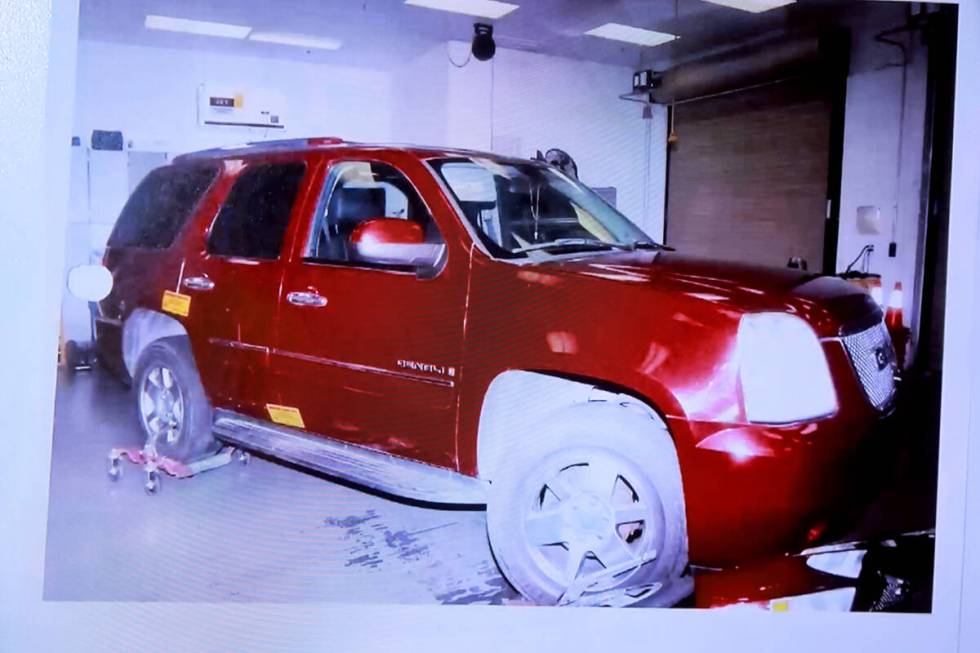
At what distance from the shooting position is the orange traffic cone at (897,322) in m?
1.75

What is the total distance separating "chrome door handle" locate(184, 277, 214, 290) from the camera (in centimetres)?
189

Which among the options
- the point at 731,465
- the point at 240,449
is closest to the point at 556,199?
the point at 731,465

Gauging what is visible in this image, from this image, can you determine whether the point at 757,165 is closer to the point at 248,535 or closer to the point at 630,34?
the point at 630,34

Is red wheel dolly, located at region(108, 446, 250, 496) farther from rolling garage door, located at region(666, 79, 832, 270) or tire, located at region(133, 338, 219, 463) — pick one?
rolling garage door, located at region(666, 79, 832, 270)

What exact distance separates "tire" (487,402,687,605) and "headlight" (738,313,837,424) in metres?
0.22

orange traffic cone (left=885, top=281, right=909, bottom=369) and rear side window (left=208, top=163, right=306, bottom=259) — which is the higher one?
rear side window (left=208, top=163, right=306, bottom=259)

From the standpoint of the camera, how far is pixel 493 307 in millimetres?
1652

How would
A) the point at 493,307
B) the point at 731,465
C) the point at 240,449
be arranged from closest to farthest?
the point at 731,465
the point at 493,307
the point at 240,449

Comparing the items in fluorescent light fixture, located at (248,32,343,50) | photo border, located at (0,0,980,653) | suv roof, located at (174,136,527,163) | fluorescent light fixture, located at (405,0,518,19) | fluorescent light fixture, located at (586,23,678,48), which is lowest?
photo border, located at (0,0,980,653)

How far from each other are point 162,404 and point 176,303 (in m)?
0.28

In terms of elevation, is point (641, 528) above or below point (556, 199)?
below

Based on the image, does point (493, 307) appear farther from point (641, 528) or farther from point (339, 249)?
point (641, 528)

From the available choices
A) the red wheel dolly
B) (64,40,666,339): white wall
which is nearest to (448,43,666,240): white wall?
(64,40,666,339): white wall

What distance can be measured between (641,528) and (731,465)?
248 mm
